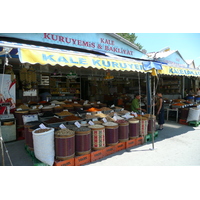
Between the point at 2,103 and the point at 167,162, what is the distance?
514 cm

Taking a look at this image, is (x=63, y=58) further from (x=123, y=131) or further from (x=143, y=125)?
(x=143, y=125)

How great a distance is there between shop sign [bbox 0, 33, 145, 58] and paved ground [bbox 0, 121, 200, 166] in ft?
13.1

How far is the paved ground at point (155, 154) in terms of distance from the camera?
382cm

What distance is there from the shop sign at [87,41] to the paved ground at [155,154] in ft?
13.1

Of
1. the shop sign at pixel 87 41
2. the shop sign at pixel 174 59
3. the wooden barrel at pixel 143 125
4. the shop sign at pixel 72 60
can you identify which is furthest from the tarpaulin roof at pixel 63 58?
the shop sign at pixel 174 59

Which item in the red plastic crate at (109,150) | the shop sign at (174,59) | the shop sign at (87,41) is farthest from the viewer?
the shop sign at (174,59)

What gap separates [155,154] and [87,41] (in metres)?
6.26

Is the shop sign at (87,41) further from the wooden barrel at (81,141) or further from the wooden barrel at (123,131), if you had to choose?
the wooden barrel at (123,131)

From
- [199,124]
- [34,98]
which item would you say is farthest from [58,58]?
[199,124]

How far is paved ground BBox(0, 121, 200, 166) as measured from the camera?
150 inches

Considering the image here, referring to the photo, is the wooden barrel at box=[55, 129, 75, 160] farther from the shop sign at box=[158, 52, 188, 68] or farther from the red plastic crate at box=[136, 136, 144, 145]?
the shop sign at box=[158, 52, 188, 68]

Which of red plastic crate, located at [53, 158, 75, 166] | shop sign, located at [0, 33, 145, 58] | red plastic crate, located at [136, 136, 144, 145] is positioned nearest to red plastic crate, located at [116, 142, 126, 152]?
red plastic crate, located at [136, 136, 144, 145]

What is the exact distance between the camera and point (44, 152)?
11.1 ft

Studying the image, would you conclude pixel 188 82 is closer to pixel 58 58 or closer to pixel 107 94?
pixel 107 94
